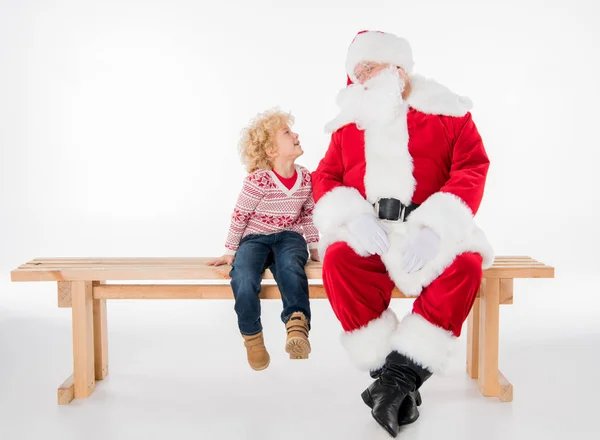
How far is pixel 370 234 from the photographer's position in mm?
2742

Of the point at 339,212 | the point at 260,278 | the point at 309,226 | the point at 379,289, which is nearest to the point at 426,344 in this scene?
the point at 379,289

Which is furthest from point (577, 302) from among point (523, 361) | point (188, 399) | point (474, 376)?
point (188, 399)

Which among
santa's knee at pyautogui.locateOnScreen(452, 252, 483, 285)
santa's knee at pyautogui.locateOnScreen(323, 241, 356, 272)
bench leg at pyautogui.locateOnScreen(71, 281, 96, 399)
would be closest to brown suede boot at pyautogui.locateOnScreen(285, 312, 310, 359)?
santa's knee at pyautogui.locateOnScreen(323, 241, 356, 272)

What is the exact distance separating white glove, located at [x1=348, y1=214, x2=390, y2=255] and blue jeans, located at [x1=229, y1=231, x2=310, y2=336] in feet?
1.12

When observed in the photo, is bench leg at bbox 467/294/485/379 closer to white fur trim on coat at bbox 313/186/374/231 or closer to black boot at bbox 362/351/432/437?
black boot at bbox 362/351/432/437

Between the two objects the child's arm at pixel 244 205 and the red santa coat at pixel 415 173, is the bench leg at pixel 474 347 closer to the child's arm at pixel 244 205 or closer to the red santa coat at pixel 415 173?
the red santa coat at pixel 415 173

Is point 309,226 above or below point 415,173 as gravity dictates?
below

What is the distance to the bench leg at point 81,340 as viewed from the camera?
297cm

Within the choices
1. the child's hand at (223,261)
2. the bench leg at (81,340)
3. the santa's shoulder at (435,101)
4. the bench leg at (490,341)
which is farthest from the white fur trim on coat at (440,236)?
the bench leg at (81,340)

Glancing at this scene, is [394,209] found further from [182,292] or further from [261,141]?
[182,292]

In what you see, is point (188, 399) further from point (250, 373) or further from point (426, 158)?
point (426, 158)

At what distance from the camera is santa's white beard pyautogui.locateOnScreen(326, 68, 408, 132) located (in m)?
2.88

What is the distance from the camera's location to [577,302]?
4.37m

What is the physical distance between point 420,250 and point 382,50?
87cm
